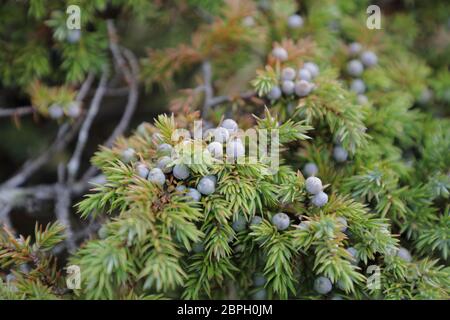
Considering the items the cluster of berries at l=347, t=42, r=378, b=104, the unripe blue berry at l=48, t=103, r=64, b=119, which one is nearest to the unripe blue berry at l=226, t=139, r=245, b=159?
the cluster of berries at l=347, t=42, r=378, b=104

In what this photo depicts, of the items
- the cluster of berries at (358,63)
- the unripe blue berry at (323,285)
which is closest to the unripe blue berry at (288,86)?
the cluster of berries at (358,63)

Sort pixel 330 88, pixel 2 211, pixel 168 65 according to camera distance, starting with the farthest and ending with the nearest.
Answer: pixel 168 65 → pixel 2 211 → pixel 330 88

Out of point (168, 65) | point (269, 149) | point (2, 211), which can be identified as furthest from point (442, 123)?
point (2, 211)

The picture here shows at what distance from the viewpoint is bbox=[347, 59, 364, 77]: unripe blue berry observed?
1431mm

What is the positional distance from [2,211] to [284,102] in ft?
2.84

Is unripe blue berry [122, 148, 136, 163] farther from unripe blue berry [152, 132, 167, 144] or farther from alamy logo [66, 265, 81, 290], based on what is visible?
alamy logo [66, 265, 81, 290]

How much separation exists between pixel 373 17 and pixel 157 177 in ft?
3.45

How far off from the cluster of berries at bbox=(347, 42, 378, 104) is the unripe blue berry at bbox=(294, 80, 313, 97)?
24cm

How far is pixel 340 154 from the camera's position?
1.20m

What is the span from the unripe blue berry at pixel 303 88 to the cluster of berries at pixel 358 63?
242 mm

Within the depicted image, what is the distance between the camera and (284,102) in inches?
49.2

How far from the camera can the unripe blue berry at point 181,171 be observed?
0.96m

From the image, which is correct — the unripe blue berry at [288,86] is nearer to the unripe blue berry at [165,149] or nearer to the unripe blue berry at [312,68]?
the unripe blue berry at [312,68]
